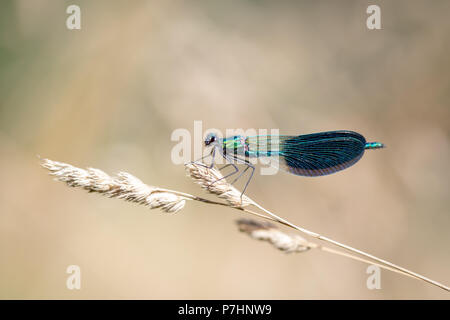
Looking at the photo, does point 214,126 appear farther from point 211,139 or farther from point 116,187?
point 116,187

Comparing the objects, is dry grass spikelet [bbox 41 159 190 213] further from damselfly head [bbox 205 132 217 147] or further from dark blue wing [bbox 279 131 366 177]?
dark blue wing [bbox 279 131 366 177]

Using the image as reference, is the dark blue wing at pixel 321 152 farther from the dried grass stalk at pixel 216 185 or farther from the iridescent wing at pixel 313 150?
the dried grass stalk at pixel 216 185

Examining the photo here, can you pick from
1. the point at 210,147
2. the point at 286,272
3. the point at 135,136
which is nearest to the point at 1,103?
the point at 135,136

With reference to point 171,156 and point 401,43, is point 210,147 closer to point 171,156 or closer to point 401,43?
point 171,156

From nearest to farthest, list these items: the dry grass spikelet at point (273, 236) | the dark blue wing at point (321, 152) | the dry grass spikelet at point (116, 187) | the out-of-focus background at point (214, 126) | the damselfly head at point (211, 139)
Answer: the dry grass spikelet at point (273, 236)
the dry grass spikelet at point (116, 187)
the dark blue wing at point (321, 152)
the damselfly head at point (211, 139)
the out-of-focus background at point (214, 126)

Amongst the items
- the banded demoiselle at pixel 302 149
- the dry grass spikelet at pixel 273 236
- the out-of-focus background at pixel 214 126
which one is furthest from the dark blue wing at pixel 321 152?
the out-of-focus background at pixel 214 126

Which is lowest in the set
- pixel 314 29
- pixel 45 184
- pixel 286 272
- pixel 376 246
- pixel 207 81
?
pixel 286 272

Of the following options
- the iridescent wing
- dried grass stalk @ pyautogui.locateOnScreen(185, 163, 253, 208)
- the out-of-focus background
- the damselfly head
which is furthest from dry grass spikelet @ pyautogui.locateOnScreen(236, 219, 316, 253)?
the out-of-focus background
